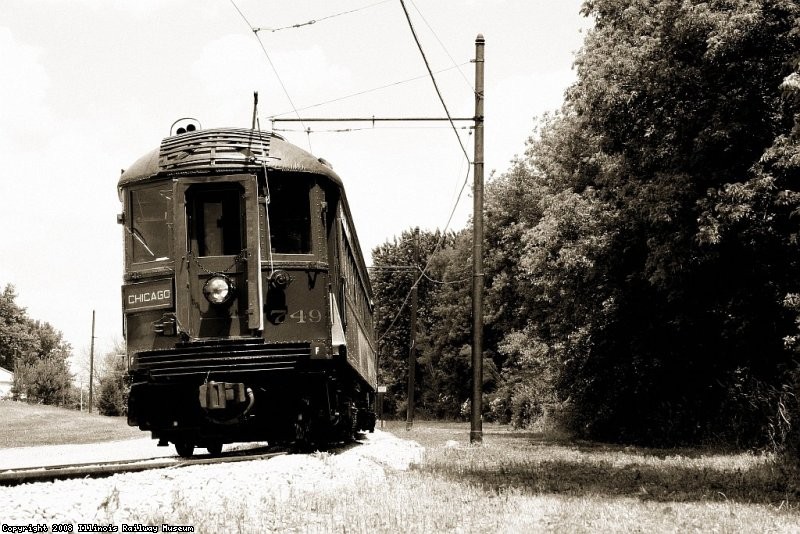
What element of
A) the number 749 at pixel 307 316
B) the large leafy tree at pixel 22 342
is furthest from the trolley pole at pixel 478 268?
the large leafy tree at pixel 22 342

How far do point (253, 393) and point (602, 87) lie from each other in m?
11.3

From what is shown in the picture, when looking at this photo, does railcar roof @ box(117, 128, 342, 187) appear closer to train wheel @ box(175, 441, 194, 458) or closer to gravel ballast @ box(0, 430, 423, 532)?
gravel ballast @ box(0, 430, 423, 532)

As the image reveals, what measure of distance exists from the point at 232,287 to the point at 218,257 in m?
0.42

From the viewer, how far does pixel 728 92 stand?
1802 cm

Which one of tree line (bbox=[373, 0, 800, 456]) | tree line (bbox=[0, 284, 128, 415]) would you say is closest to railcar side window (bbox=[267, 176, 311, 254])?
tree line (bbox=[373, 0, 800, 456])

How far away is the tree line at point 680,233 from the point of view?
56.6 feet

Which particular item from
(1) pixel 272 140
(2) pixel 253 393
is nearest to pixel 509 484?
(2) pixel 253 393

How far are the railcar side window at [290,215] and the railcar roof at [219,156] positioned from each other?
21 cm

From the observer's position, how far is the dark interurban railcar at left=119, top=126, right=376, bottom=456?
451 inches

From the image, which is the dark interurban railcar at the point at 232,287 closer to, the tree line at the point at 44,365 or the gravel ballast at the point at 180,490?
the gravel ballast at the point at 180,490

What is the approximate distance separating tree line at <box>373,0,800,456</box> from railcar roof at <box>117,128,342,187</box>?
6297 mm

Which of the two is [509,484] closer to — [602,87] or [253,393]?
[253,393]

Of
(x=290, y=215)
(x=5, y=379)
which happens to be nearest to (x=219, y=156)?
(x=290, y=215)

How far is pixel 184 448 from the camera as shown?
13.8 metres
